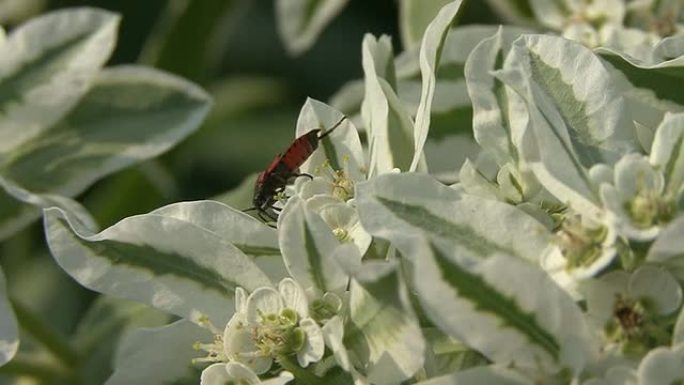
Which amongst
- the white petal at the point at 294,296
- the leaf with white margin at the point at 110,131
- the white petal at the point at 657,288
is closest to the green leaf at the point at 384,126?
the white petal at the point at 294,296

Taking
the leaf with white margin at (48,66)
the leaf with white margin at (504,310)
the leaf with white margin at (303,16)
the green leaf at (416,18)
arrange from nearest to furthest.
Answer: the leaf with white margin at (504,310) < the leaf with white margin at (48,66) < the green leaf at (416,18) < the leaf with white margin at (303,16)

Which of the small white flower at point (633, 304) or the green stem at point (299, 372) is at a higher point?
the small white flower at point (633, 304)

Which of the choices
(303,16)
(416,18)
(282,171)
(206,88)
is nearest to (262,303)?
(282,171)

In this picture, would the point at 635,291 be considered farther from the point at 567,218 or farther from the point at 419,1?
the point at 419,1

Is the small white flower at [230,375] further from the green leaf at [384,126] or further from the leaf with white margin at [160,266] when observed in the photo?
the green leaf at [384,126]

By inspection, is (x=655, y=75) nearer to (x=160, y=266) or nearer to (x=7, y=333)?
(x=160, y=266)
